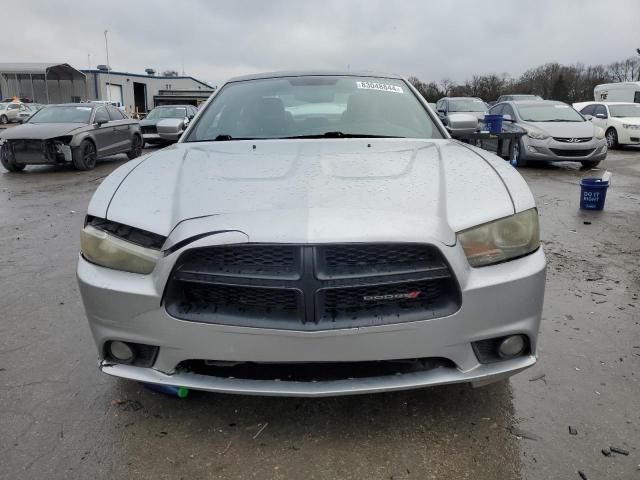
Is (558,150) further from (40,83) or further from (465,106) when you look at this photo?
(40,83)

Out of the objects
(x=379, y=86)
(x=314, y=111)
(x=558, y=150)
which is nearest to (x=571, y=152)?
(x=558, y=150)

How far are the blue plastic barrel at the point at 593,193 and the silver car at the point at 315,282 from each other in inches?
209

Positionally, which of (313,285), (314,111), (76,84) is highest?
(76,84)

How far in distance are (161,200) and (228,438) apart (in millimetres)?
1050

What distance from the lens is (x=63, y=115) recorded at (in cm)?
1182

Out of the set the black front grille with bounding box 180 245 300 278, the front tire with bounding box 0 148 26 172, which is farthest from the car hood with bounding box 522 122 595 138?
the front tire with bounding box 0 148 26 172

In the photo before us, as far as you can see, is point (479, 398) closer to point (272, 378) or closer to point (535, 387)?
point (535, 387)

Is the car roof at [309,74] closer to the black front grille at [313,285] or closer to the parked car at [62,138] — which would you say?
the black front grille at [313,285]

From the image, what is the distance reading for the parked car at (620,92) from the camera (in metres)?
23.0

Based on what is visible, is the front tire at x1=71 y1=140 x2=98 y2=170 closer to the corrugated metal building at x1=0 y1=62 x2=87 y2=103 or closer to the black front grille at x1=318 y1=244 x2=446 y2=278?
the black front grille at x1=318 y1=244 x2=446 y2=278

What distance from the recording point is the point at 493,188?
2221mm

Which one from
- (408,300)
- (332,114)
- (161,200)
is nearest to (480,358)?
(408,300)

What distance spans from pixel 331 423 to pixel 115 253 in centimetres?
117

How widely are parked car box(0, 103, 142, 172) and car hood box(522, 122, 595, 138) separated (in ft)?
32.1
